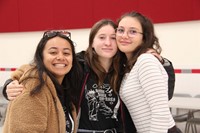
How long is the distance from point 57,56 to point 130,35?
1.68 feet

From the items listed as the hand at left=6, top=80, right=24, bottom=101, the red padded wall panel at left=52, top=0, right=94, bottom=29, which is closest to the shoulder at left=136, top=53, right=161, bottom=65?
the hand at left=6, top=80, right=24, bottom=101

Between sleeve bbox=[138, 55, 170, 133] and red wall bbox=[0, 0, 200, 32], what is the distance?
2807 mm

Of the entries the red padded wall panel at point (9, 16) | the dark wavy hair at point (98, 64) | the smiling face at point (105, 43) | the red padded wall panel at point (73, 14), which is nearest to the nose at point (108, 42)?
the smiling face at point (105, 43)

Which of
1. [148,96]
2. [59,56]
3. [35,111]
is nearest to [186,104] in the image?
[148,96]

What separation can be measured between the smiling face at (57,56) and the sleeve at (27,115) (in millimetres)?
268

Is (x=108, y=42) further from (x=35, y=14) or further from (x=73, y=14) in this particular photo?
(x=35, y=14)

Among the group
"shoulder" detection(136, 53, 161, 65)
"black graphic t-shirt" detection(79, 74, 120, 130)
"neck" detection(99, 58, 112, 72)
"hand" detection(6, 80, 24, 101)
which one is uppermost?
"shoulder" detection(136, 53, 161, 65)

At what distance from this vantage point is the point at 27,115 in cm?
135

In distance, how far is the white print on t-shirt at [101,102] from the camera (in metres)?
1.83

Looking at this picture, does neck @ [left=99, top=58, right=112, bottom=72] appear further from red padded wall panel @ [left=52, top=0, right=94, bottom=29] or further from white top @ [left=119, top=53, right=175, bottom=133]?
red padded wall panel @ [left=52, top=0, right=94, bottom=29]

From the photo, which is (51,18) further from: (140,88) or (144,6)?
(140,88)

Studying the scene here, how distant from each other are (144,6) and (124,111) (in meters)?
2.94

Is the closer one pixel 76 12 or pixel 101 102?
pixel 101 102

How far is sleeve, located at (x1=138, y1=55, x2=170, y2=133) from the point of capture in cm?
151
